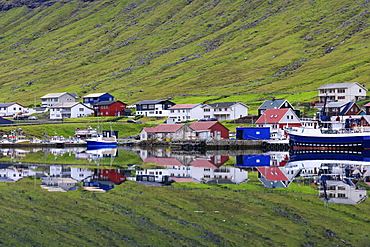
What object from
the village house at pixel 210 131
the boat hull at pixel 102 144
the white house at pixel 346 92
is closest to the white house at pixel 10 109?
the boat hull at pixel 102 144

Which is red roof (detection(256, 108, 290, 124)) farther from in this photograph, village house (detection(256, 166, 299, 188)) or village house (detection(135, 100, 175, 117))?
village house (detection(135, 100, 175, 117))

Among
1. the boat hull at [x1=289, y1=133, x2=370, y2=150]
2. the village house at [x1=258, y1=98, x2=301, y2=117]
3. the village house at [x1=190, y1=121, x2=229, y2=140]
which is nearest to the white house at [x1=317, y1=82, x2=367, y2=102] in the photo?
the village house at [x1=258, y1=98, x2=301, y2=117]

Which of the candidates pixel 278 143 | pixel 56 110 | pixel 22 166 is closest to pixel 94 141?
pixel 278 143

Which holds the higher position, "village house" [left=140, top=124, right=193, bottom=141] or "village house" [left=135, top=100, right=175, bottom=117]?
"village house" [left=135, top=100, right=175, bottom=117]

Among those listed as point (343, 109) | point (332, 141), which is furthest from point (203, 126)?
point (343, 109)

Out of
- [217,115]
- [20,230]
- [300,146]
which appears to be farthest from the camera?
[217,115]

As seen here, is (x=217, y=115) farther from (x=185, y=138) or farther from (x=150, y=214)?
(x=150, y=214)
